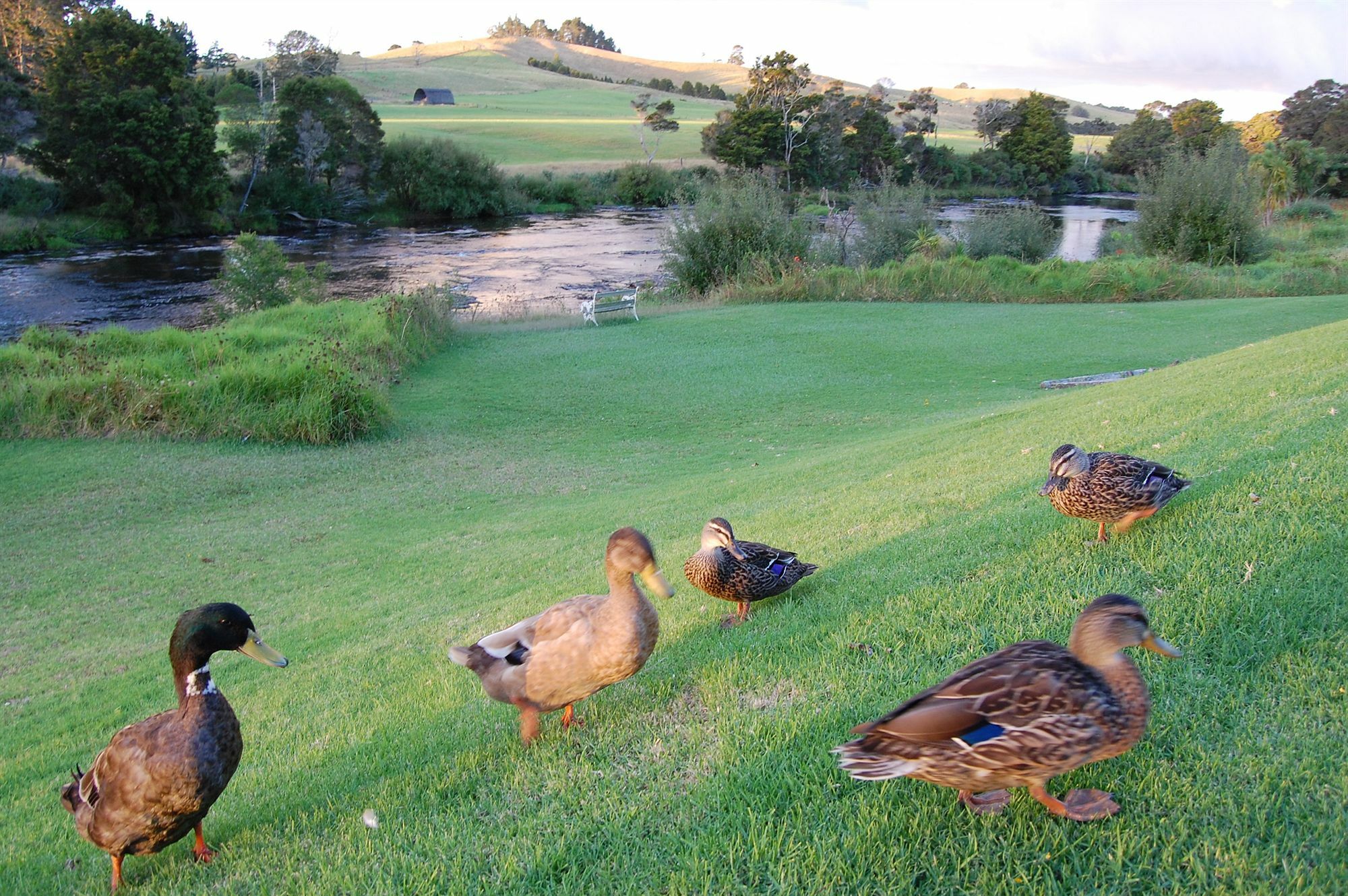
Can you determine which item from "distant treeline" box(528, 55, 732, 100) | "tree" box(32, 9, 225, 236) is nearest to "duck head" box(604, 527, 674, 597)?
"tree" box(32, 9, 225, 236)

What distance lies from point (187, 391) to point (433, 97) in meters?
105

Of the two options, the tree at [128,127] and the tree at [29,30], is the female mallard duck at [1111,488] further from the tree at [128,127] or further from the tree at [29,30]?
the tree at [29,30]

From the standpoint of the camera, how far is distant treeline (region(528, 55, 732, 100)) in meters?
133

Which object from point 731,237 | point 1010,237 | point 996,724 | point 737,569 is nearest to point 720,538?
point 737,569

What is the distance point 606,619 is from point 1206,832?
92.5 inches

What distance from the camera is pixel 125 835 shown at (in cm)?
340

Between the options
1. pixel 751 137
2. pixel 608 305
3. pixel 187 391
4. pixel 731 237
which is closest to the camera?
pixel 187 391

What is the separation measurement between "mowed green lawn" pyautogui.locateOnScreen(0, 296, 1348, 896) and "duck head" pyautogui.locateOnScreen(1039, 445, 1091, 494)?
1.19 feet

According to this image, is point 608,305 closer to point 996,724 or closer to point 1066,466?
point 1066,466

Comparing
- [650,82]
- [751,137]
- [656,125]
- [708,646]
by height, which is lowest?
[708,646]

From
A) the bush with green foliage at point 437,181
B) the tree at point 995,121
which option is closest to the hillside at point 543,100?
the tree at point 995,121

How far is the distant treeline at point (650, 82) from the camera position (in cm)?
13332

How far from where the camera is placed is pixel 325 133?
6009 centimetres

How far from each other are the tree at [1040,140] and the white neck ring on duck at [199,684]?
85267 mm
